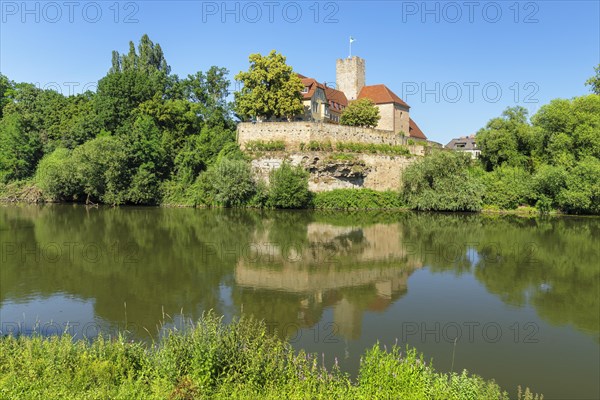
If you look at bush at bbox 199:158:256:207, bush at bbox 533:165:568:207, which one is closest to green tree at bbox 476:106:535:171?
bush at bbox 533:165:568:207

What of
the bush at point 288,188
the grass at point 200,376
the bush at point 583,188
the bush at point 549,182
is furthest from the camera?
the bush at point 288,188

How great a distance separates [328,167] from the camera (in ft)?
156

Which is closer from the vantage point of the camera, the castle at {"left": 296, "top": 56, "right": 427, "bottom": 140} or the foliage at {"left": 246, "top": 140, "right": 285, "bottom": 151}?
the foliage at {"left": 246, "top": 140, "right": 285, "bottom": 151}

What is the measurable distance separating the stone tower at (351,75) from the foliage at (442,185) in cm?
2482

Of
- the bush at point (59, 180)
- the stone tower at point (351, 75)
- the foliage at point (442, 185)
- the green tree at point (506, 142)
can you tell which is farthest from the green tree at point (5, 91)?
the green tree at point (506, 142)

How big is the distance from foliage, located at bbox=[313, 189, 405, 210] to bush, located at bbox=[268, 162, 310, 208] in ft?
7.00

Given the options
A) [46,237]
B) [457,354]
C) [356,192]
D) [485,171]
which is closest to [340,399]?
[457,354]

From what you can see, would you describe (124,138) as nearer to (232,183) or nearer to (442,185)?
(232,183)

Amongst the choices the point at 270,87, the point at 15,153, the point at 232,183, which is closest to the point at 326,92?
the point at 270,87

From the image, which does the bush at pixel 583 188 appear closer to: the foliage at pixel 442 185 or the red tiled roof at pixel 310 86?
the foliage at pixel 442 185

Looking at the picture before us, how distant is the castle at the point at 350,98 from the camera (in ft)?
194

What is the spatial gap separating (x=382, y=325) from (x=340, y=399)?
5.14 m

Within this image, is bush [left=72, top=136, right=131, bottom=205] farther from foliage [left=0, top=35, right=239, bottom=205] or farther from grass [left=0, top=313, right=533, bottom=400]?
grass [left=0, top=313, right=533, bottom=400]

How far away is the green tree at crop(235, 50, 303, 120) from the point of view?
48625mm
